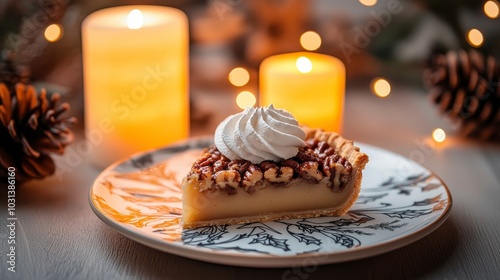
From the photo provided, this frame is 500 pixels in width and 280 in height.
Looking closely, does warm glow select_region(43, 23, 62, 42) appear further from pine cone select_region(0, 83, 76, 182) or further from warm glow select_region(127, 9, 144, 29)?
pine cone select_region(0, 83, 76, 182)

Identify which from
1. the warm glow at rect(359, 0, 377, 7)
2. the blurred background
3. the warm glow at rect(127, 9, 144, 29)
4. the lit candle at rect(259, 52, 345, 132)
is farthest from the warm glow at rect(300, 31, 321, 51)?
the warm glow at rect(127, 9, 144, 29)

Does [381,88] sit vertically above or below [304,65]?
below

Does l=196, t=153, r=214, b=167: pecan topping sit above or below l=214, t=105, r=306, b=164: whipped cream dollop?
below

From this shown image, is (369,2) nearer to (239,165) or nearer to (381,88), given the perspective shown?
(381,88)

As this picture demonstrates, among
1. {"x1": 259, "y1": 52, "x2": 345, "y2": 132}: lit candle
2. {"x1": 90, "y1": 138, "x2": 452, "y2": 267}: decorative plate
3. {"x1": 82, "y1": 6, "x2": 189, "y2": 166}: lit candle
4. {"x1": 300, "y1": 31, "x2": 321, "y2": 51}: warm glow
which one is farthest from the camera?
{"x1": 300, "y1": 31, "x2": 321, "y2": 51}: warm glow

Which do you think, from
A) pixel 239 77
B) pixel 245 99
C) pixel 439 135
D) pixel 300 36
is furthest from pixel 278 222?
pixel 300 36

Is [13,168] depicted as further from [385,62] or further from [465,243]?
[385,62]
